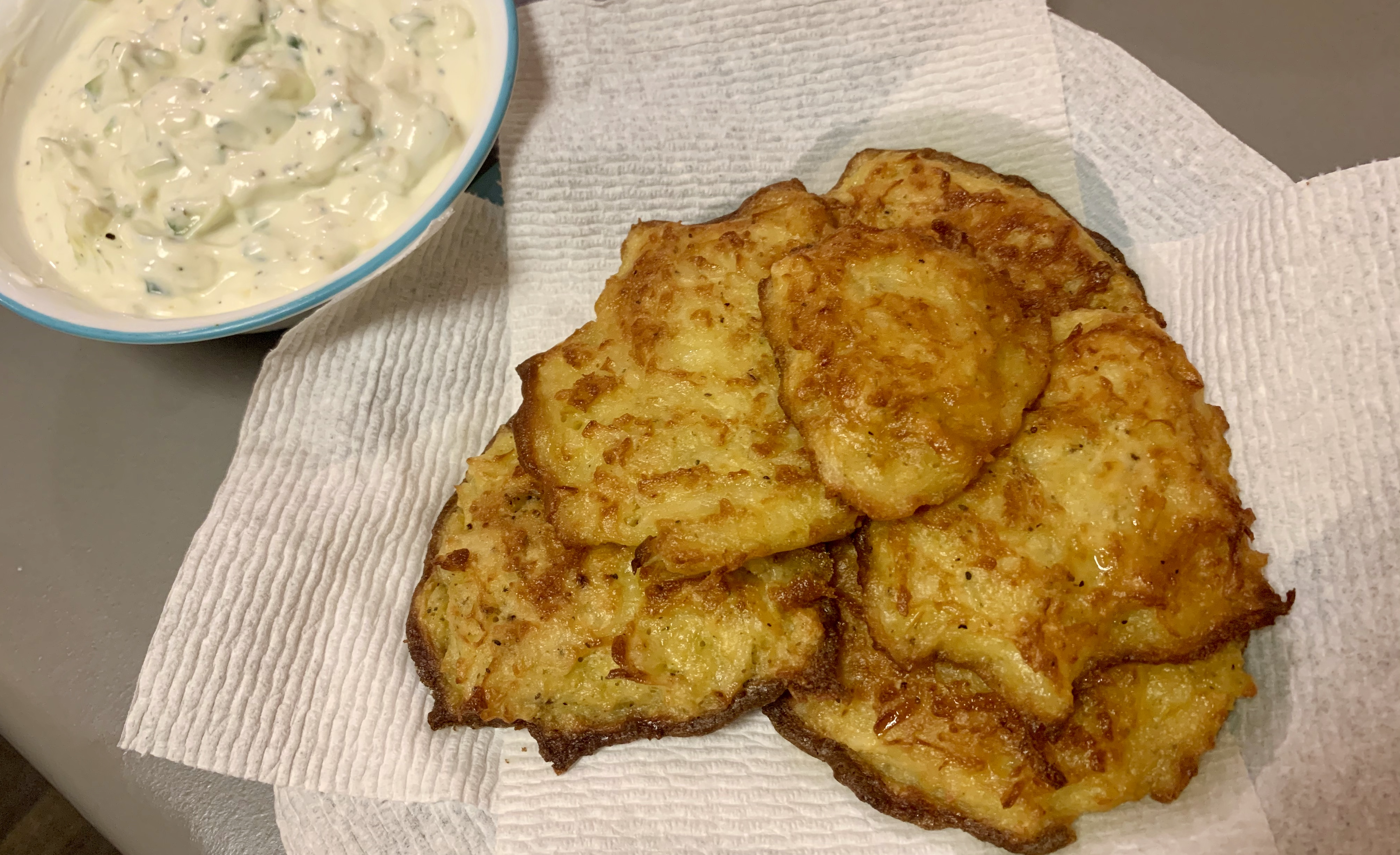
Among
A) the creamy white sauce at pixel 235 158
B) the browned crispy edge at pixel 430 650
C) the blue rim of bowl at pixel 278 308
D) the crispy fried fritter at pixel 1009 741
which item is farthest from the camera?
the creamy white sauce at pixel 235 158

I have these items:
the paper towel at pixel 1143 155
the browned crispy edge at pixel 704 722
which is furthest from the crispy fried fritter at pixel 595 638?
the paper towel at pixel 1143 155

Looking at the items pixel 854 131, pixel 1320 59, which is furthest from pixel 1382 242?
pixel 854 131

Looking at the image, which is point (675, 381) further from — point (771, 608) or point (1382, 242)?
point (1382, 242)

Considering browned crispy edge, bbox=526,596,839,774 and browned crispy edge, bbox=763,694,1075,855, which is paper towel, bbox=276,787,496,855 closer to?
browned crispy edge, bbox=526,596,839,774

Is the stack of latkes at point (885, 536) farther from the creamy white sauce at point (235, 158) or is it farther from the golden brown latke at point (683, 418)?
the creamy white sauce at point (235, 158)

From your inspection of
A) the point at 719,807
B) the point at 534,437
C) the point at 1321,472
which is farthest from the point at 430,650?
the point at 1321,472

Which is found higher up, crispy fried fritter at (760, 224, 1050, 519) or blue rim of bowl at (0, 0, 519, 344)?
blue rim of bowl at (0, 0, 519, 344)

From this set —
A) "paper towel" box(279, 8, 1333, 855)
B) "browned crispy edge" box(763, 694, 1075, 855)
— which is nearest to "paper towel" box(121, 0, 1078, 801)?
"paper towel" box(279, 8, 1333, 855)
